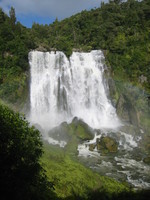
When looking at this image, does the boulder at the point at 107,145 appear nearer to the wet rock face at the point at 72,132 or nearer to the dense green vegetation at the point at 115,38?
the wet rock face at the point at 72,132

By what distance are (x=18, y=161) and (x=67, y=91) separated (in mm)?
29744

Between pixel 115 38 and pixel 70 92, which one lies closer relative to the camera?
pixel 70 92

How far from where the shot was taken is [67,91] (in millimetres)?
38594

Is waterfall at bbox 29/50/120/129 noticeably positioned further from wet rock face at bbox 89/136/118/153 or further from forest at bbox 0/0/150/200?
wet rock face at bbox 89/136/118/153

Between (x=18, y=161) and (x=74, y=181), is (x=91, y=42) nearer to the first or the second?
(x=74, y=181)

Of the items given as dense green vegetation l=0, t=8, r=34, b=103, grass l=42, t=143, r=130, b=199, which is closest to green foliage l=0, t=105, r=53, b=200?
grass l=42, t=143, r=130, b=199

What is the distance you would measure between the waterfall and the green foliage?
2411 centimetres

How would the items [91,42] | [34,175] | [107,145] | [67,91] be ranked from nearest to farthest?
[34,175]
[107,145]
[67,91]
[91,42]

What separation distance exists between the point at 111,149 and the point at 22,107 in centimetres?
1819

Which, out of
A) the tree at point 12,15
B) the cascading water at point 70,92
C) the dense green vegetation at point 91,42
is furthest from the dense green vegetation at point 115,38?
the tree at point 12,15

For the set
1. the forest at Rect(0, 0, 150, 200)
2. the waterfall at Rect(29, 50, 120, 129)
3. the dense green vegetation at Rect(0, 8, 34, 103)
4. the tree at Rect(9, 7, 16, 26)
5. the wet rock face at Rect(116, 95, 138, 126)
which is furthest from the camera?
the tree at Rect(9, 7, 16, 26)

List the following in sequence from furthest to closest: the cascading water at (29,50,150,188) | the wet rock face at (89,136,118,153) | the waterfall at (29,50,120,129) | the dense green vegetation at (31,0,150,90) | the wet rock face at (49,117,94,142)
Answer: the dense green vegetation at (31,0,150,90), the waterfall at (29,50,120,129), the cascading water at (29,50,150,188), the wet rock face at (49,117,94,142), the wet rock face at (89,136,118,153)

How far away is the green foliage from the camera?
26.9 ft

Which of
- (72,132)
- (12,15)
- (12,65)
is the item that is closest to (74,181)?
(72,132)
